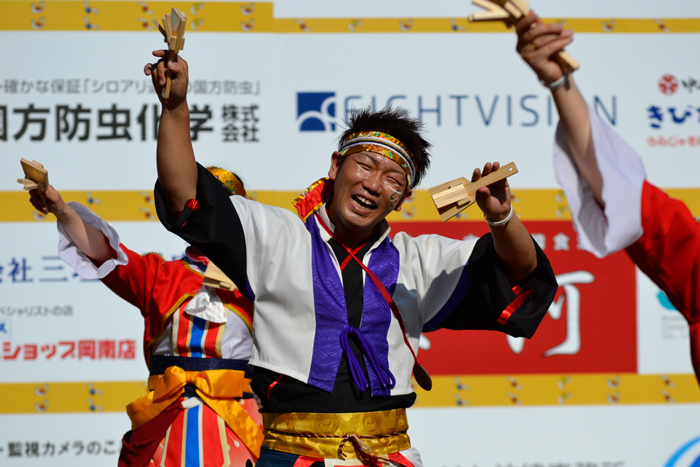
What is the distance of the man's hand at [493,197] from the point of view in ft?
4.94

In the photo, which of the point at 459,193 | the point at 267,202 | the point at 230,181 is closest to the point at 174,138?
the point at 459,193

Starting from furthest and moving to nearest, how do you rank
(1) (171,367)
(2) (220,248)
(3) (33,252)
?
(3) (33,252) < (1) (171,367) < (2) (220,248)

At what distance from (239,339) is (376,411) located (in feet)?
3.07

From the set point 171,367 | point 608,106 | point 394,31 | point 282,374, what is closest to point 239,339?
point 171,367

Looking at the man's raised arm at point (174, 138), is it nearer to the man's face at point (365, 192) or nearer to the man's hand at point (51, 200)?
the man's face at point (365, 192)

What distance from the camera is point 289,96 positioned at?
3363 mm

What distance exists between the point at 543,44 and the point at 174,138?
0.81 metres

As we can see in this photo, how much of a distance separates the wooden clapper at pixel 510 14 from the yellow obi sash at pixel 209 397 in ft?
5.46

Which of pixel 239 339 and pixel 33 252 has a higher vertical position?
pixel 33 252

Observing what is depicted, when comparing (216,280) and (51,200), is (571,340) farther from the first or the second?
(51,200)

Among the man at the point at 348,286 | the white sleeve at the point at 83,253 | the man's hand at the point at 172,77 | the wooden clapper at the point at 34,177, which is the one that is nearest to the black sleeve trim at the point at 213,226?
the man at the point at 348,286

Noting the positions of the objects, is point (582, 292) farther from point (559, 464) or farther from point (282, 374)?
point (282, 374)

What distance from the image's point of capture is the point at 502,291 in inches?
64.7

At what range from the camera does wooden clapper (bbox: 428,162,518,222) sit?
4.90 feet
